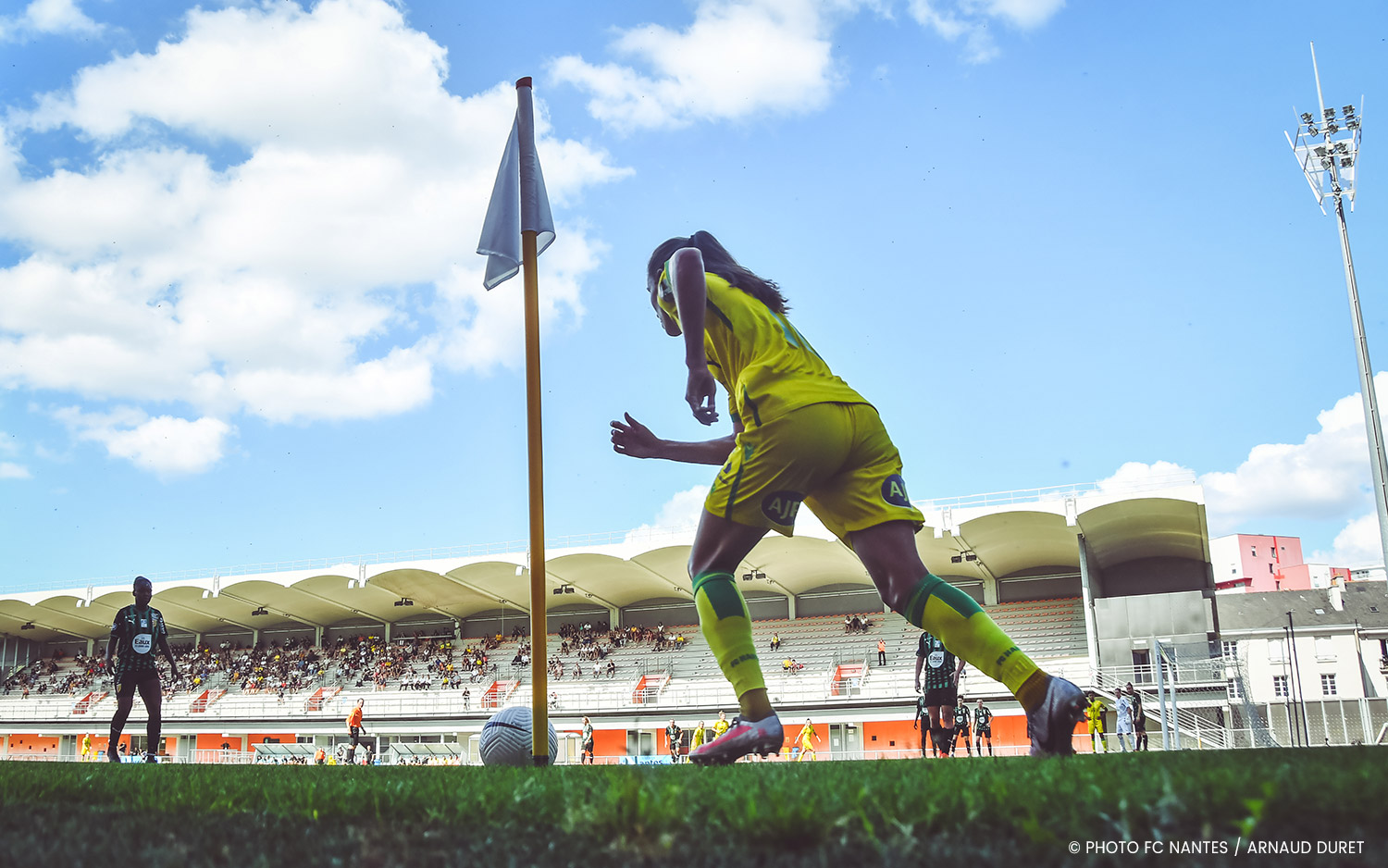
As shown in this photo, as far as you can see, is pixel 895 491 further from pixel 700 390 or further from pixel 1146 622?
pixel 1146 622

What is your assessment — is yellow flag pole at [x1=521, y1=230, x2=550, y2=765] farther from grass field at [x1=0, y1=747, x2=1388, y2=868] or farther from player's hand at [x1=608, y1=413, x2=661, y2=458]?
grass field at [x1=0, y1=747, x2=1388, y2=868]

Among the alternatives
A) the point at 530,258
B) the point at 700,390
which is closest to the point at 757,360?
the point at 700,390

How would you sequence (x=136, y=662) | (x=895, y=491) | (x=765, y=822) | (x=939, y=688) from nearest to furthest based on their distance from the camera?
(x=765, y=822) < (x=895, y=491) < (x=136, y=662) < (x=939, y=688)

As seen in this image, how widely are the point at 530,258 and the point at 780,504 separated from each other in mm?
2450

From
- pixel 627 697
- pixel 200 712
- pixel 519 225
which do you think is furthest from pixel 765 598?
pixel 519 225

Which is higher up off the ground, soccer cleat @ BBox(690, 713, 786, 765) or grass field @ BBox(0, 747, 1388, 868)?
grass field @ BBox(0, 747, 1388, 868)

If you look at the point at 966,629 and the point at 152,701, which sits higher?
the point at 966,629

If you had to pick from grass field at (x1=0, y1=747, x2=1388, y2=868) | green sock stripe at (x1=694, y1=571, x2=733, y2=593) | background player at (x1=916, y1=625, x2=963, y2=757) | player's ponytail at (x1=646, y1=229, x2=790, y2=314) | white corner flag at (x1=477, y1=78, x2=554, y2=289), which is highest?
white corner flag at (x1=477, y1=78, x2=554, y2=289)

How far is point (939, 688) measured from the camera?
10336 mm

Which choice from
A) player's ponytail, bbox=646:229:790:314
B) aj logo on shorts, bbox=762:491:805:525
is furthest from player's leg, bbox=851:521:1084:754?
player's ponytail, bbox=646:229:790:314

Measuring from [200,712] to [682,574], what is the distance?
62.3 feet

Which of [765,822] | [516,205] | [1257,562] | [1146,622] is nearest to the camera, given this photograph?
[765,822]

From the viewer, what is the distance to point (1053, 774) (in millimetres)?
2105

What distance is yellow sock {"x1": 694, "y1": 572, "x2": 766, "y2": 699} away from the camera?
409 centimetres
